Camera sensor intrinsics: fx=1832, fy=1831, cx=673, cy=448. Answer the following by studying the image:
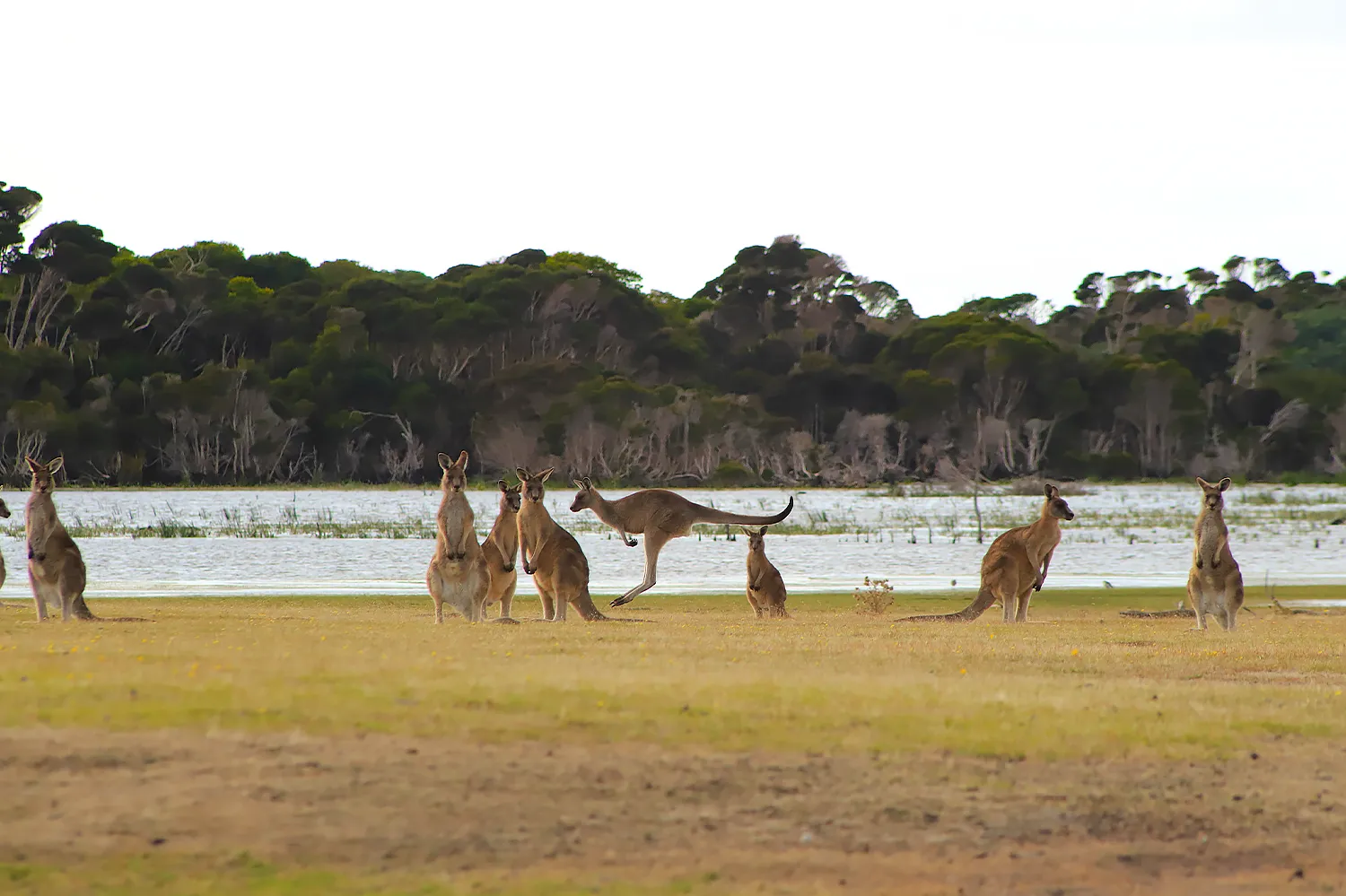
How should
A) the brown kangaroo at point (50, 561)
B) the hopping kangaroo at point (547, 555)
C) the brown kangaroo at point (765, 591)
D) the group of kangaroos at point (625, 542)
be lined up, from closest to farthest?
1. the brown kangaroo at point (50, 561)
2. the group of kangaroos at point (625, 542)
3. the hopping kangaroo at point (547, 555)
4. the brown kangaroo at point (765, 591)

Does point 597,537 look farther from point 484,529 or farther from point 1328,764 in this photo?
point 1328,764

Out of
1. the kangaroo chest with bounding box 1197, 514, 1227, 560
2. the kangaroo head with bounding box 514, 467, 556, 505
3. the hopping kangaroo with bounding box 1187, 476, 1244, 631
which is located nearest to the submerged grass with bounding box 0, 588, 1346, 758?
the hopping kangaroo with bounding box 1187, 476, 1244, 631

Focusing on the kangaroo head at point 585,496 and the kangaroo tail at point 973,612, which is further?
the kangaroo tail at point 973,612

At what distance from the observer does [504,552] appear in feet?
47.0

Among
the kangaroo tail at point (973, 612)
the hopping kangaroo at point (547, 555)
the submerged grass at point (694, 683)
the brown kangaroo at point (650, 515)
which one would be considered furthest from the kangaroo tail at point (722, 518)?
the submerged grass at point (694, 683)

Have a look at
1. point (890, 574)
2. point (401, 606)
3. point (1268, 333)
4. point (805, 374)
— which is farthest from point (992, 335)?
point (401, 606)

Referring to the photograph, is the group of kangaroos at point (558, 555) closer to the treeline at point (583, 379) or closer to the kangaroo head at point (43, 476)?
the kangaroo head at point (43, 476)

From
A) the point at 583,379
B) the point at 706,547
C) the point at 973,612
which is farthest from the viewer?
the point at 583,379

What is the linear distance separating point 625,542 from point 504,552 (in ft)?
3.70

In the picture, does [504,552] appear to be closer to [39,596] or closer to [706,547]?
[39,596]

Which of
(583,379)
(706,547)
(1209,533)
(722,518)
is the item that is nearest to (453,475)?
(722,518)

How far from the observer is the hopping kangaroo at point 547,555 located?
1417cm

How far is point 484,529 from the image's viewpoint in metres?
35.9

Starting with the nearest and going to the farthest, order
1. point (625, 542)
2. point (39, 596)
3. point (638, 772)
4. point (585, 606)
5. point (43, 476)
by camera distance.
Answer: point (638, 772) < point (39, 596) < point (43, 476) < point (585, 606) < point (625, 542)
